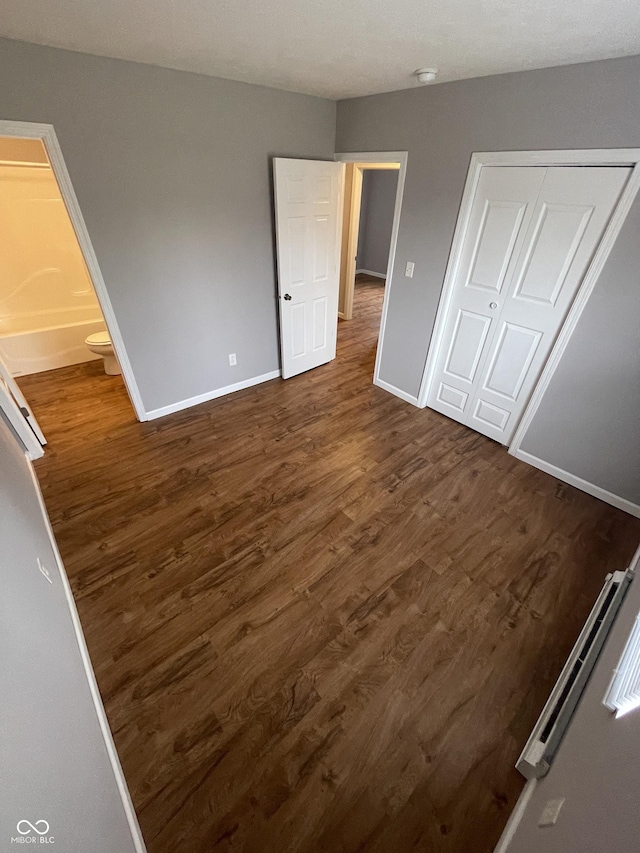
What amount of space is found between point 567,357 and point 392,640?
2092 millimetres

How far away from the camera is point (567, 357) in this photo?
2316 mm

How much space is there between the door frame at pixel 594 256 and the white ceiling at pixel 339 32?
0.39 metres

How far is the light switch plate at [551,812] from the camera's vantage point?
91 cm

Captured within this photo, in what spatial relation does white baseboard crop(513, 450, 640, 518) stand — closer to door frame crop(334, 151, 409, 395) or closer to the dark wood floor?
the dark wood floor

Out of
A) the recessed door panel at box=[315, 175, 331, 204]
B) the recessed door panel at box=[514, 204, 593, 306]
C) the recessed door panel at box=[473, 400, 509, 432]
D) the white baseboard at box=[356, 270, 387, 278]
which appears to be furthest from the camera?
the white baseboard at box=[356, 270, 387, 278]

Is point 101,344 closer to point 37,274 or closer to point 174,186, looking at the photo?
point 37,274

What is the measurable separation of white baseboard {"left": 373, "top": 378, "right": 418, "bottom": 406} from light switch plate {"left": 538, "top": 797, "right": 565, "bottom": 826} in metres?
2.74

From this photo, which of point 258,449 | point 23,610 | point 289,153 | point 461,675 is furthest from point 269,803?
point 289,153

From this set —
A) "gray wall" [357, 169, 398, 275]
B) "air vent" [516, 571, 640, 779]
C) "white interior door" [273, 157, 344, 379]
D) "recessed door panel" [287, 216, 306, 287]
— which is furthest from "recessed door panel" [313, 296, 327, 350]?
Result: "gray wall" [357, 169, 398, 275]

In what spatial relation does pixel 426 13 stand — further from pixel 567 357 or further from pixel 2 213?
pixel 2 213

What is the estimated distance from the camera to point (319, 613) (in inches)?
69.1

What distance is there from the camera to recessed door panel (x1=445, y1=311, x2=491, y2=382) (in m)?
2.72

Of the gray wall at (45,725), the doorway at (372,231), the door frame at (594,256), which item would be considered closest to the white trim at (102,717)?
the gray wall at (45,725)

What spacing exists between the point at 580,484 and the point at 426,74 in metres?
2.81
